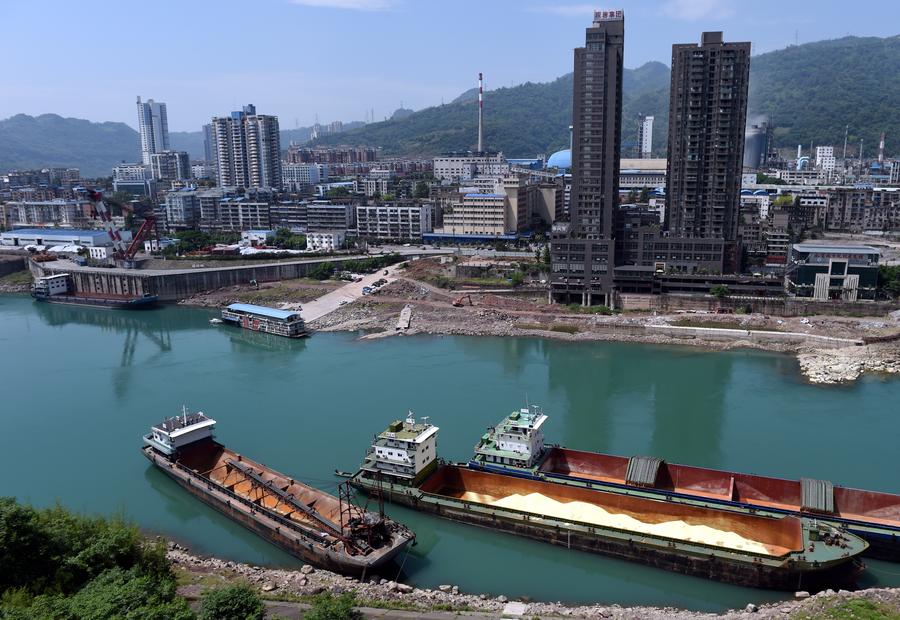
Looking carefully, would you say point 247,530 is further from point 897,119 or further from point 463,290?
point 897,119

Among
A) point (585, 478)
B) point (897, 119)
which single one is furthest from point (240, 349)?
point (897, 119)

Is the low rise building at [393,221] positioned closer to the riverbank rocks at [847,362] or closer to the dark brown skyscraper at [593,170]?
the dark brown skyscraper at [593,170]

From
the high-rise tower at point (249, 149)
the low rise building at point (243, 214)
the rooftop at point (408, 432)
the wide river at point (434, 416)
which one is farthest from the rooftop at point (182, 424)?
the high-rise tower at point (249, 149)

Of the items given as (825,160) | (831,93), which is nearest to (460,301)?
(825,160)

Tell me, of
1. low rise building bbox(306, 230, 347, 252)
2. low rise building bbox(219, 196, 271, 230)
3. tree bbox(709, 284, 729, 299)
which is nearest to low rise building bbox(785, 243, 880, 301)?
tree bbox(709, 284, 729, 299)

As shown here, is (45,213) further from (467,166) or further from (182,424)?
(182,424)

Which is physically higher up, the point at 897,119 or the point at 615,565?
the point at 897,119
